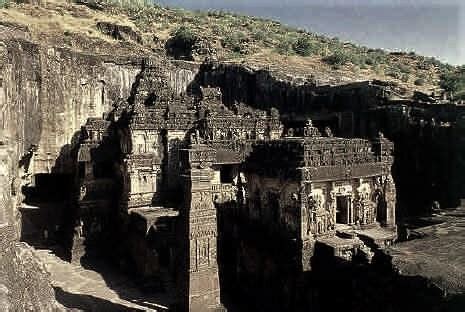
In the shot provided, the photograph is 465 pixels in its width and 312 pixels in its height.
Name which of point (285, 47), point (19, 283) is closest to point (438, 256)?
point (19, 283)

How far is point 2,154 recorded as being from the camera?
32.2 feet

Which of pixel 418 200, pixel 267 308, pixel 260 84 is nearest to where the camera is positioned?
pixel 267 308

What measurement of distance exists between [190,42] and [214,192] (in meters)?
33.5

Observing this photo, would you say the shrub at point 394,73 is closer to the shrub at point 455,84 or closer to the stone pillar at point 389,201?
the shrub at point 455,84

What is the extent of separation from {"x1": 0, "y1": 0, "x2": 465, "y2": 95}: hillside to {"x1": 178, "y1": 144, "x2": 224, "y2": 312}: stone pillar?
2884 centimetres

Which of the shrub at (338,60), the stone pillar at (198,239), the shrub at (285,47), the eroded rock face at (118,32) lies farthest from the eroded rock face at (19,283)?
the shrub at (285,47)

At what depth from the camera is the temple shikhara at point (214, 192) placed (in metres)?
12.1

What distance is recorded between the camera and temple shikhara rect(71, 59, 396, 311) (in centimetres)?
1206

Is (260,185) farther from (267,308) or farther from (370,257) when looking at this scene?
(370,257)

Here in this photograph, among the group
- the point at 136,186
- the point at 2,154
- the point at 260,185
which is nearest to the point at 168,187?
the point at 136,186

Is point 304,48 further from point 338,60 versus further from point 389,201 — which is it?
point 389,201

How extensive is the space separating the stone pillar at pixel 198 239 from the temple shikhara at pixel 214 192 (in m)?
0.03

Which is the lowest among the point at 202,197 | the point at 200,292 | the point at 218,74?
the point at 200,292

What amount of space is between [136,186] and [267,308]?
8543mm
